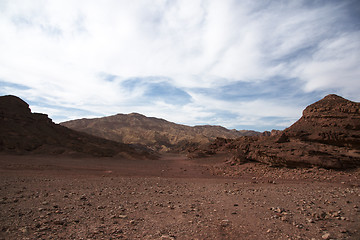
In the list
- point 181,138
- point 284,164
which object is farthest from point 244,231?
point 181,138

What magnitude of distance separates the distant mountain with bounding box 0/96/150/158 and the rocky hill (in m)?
21.1

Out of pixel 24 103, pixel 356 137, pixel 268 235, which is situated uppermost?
pixel 24 103

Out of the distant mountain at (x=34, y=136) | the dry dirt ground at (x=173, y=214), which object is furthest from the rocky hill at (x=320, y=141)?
the distant mountain at (x=34, y=136)

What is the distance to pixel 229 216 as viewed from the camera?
5.47 metres

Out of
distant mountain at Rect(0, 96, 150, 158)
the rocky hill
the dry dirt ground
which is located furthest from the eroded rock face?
distant mountain at Rect(0, 96, 150, 158)

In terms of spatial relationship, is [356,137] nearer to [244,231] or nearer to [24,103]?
[244,231]

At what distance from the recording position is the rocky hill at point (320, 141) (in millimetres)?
12258

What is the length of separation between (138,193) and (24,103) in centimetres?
3558

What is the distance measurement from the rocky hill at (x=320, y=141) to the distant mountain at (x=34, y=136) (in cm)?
2110

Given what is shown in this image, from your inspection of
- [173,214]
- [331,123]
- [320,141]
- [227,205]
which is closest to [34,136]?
[173,214]

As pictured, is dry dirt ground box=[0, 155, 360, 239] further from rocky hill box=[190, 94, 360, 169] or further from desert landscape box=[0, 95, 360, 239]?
rocky hill box=[190, 94, 360, 169]

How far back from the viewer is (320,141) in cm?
1362

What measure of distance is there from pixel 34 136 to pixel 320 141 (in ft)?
102

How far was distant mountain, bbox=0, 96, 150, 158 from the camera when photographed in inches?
959
